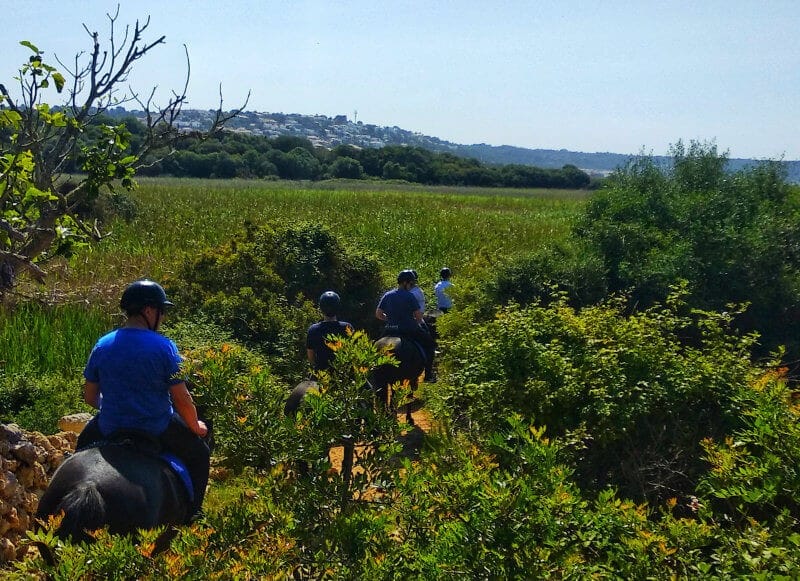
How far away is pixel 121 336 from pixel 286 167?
74.8m

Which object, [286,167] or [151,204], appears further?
[286,167]

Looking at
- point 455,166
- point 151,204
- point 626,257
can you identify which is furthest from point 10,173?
point 455,166

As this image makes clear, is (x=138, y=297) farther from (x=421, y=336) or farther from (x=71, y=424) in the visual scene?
(x=421, y=336)

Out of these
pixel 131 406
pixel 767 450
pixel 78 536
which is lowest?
pixel 78 536

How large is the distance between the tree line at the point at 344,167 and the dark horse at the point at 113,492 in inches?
2603

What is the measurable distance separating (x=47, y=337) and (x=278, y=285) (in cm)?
447

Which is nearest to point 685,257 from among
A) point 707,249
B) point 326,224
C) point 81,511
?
point 707,249

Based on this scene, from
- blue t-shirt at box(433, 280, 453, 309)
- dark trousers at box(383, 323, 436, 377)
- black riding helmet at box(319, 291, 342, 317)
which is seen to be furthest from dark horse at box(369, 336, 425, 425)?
blue t-shirt at box(433, 280, 453, 309)

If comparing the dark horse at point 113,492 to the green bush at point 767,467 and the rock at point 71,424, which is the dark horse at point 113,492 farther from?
the rock at point 71,424

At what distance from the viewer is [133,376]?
4.39m

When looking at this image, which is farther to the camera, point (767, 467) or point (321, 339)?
point (321, 339)

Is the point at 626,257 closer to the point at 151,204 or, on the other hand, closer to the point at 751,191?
the point at 751,191

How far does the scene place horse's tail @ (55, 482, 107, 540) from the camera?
3812 mm

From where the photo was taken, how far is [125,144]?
5.72 meters
